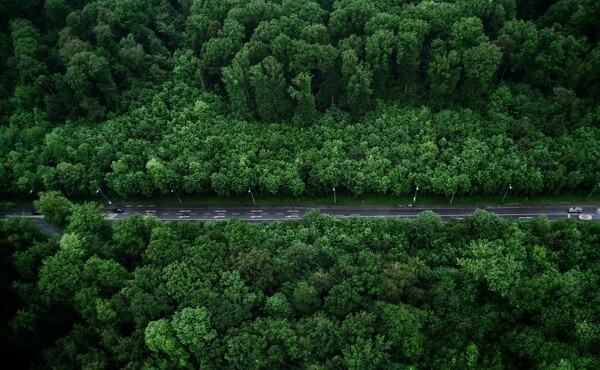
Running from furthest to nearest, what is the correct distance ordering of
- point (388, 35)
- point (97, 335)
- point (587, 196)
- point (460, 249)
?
point (388, 35) → point (587, 196) → point (460, 249) → point (97, 335)

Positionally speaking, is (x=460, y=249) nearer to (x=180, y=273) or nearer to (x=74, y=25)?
(x=180, y=273)

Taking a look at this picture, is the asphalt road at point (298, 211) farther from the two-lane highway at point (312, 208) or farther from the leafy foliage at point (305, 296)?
the leafy foliage at point (305, 296)

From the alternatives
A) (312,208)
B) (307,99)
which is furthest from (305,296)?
(307,99)

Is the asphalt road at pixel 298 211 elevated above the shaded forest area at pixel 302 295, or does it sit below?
above

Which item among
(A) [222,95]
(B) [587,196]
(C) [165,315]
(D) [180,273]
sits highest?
(A) [222,95]

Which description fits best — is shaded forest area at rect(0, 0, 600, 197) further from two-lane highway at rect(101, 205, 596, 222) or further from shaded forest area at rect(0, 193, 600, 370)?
shaded forest area at rect(0, 193, 600, 370)

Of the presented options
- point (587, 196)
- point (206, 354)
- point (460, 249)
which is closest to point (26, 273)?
point (206, 354)

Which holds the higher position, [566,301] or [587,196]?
[587,196]

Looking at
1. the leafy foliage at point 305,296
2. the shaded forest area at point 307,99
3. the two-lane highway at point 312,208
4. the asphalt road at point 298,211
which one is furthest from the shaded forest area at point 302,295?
the shaded forest area at point 307,99
